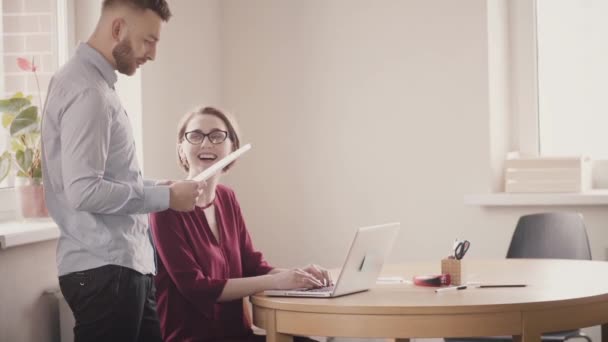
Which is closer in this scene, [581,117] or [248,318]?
[248,318]

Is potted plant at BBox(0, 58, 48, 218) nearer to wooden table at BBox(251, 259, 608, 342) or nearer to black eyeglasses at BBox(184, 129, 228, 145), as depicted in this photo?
Answer: black eyeglasses at BBox(184, 129, 228, 145)

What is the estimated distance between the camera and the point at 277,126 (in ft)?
15.2

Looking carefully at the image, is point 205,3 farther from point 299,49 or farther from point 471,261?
point 471,261

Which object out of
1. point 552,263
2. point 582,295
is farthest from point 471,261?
point 582,295

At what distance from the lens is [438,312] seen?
7.74 feet

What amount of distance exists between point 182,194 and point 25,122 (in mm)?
Result: 1051

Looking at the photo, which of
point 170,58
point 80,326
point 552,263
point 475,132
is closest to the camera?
point 80,326

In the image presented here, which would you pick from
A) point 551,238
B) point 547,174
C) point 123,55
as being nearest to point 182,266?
point 123,55

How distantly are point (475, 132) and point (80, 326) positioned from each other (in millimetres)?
2468

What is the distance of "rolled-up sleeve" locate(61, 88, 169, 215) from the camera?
2.22 meters

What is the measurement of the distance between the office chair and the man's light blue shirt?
1.84 m

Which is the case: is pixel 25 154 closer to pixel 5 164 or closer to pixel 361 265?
pixel 5 164

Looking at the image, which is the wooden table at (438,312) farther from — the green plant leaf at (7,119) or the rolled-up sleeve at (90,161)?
the green plant leaf at (7,119)

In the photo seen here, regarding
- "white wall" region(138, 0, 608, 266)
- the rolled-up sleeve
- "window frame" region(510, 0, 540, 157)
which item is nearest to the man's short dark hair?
the rolled-up sleeve
